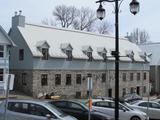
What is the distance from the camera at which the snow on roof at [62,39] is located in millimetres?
50906

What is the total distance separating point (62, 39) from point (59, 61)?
4.80 m

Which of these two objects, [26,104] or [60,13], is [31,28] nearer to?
[60,13]

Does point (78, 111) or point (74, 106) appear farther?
point (74, 106)

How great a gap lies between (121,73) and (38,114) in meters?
50.3

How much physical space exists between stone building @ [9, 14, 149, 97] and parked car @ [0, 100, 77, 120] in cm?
2906

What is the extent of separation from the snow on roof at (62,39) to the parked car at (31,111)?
3270 cm

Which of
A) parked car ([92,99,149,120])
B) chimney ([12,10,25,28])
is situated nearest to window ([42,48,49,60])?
chimney ([12,10,25,28])

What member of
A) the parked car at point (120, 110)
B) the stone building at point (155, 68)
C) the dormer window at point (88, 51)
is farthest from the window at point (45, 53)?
the stone building at point (155, 68)

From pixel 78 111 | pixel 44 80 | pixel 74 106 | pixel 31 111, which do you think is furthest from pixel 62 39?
pixel 31 111

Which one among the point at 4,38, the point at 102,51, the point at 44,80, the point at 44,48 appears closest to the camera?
the point at 4,38

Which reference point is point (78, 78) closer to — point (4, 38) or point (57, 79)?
point (57, 79)

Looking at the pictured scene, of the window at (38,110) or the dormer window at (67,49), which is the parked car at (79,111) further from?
the dormer window at (67,49)

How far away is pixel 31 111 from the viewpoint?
15672 mm

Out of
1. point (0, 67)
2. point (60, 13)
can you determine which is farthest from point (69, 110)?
point (60, 13)
